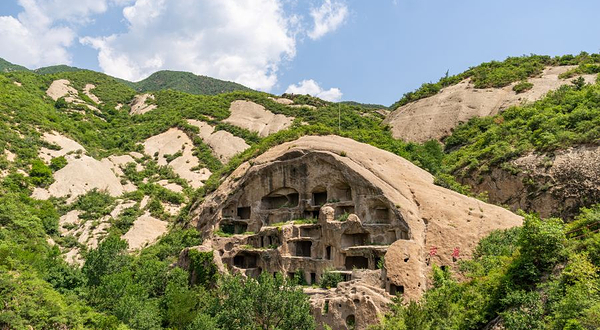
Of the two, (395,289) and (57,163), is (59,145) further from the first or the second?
(395,289)

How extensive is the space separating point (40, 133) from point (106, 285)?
32.9m

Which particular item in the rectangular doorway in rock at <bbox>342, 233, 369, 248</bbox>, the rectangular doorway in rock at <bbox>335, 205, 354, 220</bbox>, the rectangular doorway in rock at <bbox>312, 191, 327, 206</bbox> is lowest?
the rectangular doorway in rock at <bbox>342, 233, 369, 248</bbox>

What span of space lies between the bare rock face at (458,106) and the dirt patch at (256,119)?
17891 mm

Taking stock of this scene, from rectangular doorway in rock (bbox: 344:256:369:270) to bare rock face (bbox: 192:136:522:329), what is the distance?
0.06 meters

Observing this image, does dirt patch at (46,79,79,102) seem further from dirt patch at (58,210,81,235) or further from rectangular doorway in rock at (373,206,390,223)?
rectangular doorway in rock at (373,206,390,223)

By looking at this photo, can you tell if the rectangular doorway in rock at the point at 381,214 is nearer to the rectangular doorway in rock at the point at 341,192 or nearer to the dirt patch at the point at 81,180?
the rectangular doorway in rock at the point at 341,192

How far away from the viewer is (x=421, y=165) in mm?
36438

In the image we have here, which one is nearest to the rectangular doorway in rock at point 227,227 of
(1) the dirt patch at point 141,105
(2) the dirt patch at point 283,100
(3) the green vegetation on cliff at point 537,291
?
(3) the green vegetation on cliff at point 537,291

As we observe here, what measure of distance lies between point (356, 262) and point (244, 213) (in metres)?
11.0

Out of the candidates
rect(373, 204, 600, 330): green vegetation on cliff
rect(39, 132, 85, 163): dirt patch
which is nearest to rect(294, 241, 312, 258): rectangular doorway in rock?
rect(373, 204, 600, 330): green vegetation on cliff

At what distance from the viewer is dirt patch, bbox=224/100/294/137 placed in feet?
213

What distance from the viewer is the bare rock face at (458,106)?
47094 millimetres

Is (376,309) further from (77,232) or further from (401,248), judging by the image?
(77,232)

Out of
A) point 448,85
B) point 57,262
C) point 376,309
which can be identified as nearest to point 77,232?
point 57,262
